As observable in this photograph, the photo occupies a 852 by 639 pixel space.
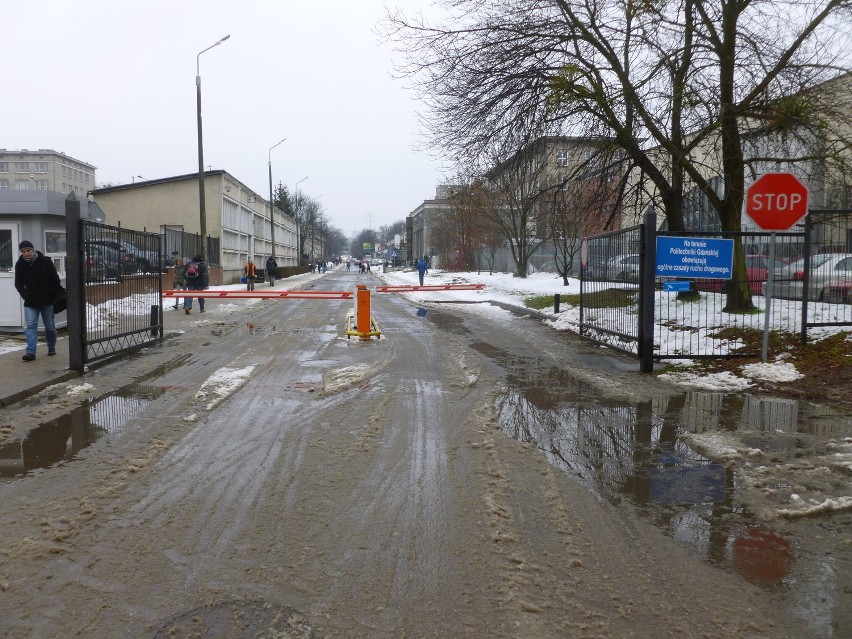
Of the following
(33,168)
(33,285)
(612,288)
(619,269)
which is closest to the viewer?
(33,285)

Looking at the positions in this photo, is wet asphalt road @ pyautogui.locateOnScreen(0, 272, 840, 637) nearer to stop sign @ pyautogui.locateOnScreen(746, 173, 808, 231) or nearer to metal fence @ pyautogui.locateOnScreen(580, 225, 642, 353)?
metal fence @ pyautogui.locateOnScreen(580, 225, 642, 353)

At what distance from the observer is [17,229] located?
13820 mm

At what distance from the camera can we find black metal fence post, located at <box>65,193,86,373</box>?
10250 mm

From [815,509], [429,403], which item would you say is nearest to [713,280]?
[429,403]

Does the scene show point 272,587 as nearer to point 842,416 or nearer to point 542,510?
point 542,510

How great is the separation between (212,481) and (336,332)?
11.0 meters

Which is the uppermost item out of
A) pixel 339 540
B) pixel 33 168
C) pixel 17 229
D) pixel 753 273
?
pixel 33 168

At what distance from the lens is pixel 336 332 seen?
645 inches

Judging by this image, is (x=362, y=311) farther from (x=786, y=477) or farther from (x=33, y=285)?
(x=786, y=477)

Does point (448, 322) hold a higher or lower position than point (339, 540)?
higher

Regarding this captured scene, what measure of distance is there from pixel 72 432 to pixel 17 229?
855 centimetres

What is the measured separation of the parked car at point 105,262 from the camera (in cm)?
1096

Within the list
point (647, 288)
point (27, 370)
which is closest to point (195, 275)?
point (27, 370)

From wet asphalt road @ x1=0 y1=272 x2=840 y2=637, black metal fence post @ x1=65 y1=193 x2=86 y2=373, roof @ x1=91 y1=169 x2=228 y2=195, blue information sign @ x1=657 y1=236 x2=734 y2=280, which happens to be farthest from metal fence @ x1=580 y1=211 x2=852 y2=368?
roof @ x1=91 y1=169 x2=228 y2=195
